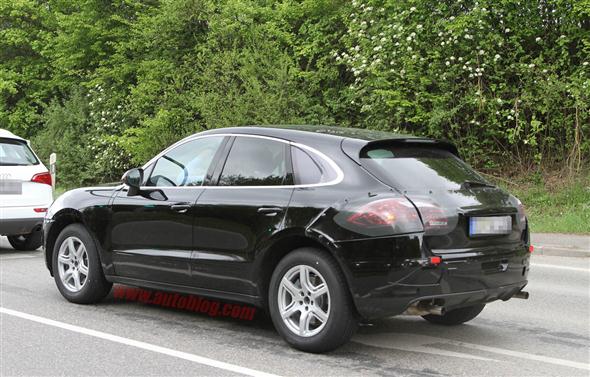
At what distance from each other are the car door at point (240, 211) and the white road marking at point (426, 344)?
1.05 metres

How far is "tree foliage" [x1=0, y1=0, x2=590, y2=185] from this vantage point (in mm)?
16094

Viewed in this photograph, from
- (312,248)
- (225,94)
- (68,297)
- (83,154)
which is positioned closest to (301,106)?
(225,94)

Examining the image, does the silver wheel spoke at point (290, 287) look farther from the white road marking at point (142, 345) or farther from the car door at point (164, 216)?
the car door at point (164, 216)

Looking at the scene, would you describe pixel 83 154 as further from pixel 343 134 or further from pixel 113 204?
pixel 343 134

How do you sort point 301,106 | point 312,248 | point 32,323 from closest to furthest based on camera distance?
1. point 312,248
2. point 32,323
3. point 301,106

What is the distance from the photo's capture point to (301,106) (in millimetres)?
18922

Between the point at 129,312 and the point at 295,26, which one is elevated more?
the point at 295,26

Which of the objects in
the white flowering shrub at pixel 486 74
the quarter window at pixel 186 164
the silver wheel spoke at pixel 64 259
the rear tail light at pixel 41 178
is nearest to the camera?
the quarter window at pixel 186 164

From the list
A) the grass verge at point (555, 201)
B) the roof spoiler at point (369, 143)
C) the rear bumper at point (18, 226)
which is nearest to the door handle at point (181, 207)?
the roof spoiler at point (369, 143)

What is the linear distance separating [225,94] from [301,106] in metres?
2.22

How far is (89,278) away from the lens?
23.7 feet

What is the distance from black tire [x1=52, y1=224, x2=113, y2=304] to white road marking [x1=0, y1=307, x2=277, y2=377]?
1.85ft

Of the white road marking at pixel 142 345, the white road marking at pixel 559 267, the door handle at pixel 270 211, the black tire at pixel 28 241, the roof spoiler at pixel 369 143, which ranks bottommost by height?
the white road marking at pixel 559 267

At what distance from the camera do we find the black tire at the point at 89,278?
7.17 metres
